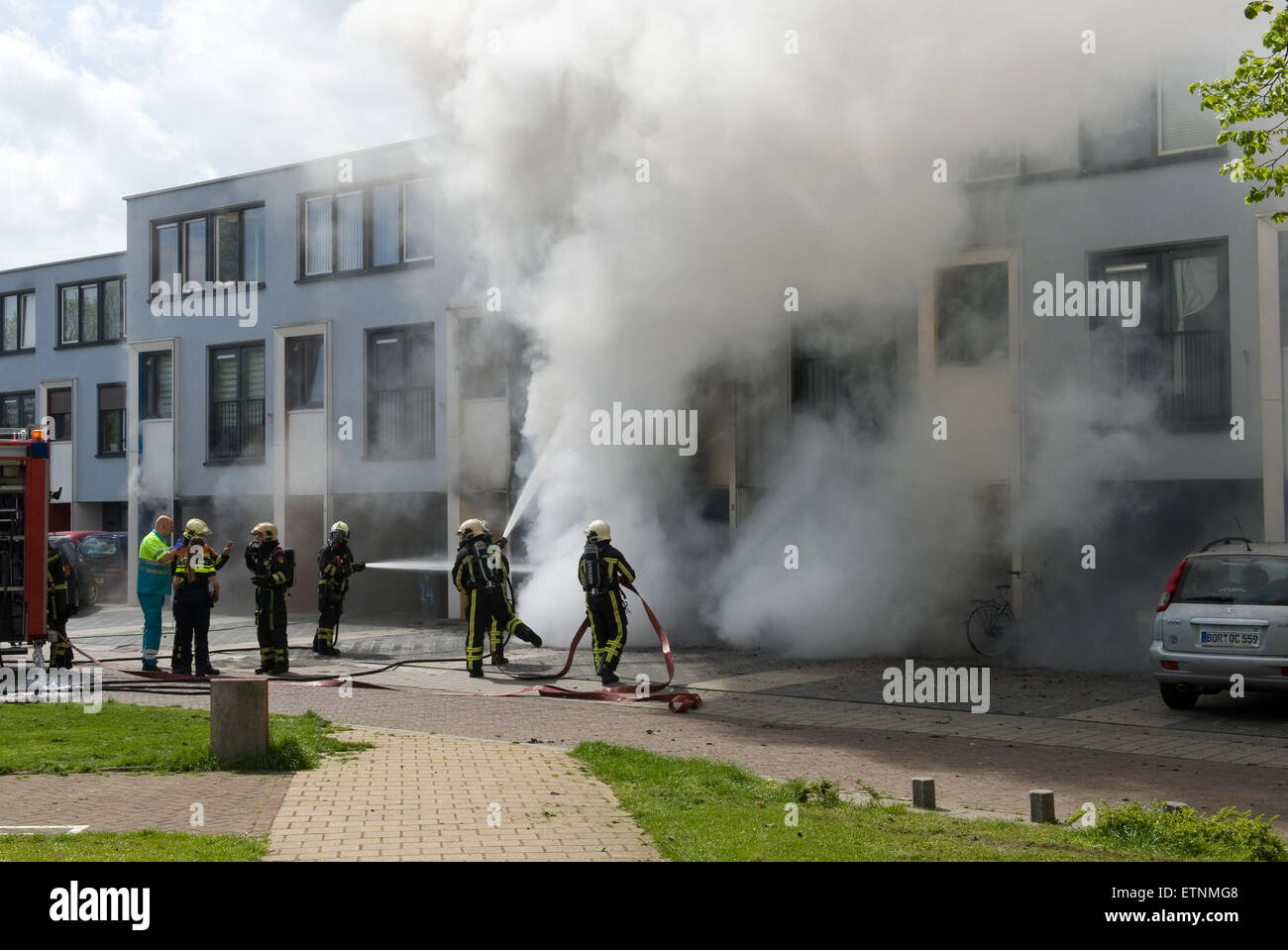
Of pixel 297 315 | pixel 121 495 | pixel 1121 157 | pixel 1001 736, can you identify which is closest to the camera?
pixel 1001 736

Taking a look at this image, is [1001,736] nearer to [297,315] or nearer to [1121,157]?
[1121,157]

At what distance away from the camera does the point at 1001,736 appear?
1005 cm

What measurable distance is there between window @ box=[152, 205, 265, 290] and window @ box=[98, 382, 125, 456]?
617 cm

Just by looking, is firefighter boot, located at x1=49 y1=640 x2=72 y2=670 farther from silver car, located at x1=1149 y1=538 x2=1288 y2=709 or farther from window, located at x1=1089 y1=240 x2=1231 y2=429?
window, located at x1=1089 y1=240 x2=1231 y2=429

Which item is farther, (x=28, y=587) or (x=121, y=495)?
(x=121, y=495)

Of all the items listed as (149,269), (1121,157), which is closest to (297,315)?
(149,269)

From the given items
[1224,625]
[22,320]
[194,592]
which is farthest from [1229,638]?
[22,320]

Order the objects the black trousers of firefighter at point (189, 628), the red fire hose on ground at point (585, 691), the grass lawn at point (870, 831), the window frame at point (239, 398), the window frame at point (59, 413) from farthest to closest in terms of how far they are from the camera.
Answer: the window frame at point (59, 413) → the window frame at point (239, 398) → the black trousers of firefighter at point (189, 628) → the red fire hose on ground at point (585, 691) → the grass lawn at point (870, 831)

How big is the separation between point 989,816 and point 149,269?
77.7 feet

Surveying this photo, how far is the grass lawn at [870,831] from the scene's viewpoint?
5582mm
